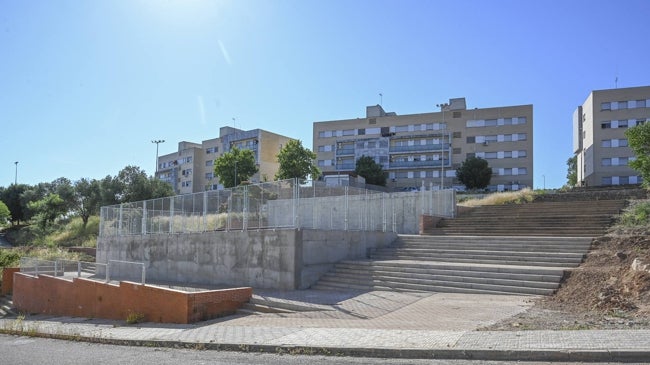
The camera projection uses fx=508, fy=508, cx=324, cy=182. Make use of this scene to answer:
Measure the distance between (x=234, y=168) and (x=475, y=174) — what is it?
32065 mm

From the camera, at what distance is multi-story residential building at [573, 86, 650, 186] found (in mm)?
66875

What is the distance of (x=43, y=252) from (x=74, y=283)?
24.5 meters

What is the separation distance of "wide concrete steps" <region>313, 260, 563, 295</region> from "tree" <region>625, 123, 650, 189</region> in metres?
10.6

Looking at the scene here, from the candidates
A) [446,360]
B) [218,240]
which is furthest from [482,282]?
[218,240]

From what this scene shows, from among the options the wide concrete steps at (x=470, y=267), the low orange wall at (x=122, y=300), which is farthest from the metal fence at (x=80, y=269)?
the wide concrete steps at (x=470, y=267)

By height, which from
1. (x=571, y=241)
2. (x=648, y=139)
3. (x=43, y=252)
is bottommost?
(x=43, y=252)

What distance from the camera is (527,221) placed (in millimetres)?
23094

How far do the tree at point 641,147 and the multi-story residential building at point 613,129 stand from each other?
49.2m

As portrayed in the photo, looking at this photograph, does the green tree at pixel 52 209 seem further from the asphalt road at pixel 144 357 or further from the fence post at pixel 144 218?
the asphalt road at pixel 144 357

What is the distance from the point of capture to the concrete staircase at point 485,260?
14.1 metres

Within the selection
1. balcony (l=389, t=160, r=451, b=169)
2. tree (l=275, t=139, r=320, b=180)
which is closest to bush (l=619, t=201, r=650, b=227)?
tree (l=275, t=139, r=320, b=180)

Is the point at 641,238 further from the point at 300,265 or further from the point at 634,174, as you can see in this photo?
the point at 634,174

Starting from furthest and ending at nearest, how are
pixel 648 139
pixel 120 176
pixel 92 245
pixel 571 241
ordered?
pixel 120 176, pixel 92 245, pixel 648 139, pixel 571 241

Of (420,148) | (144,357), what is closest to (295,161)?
(420,148)
